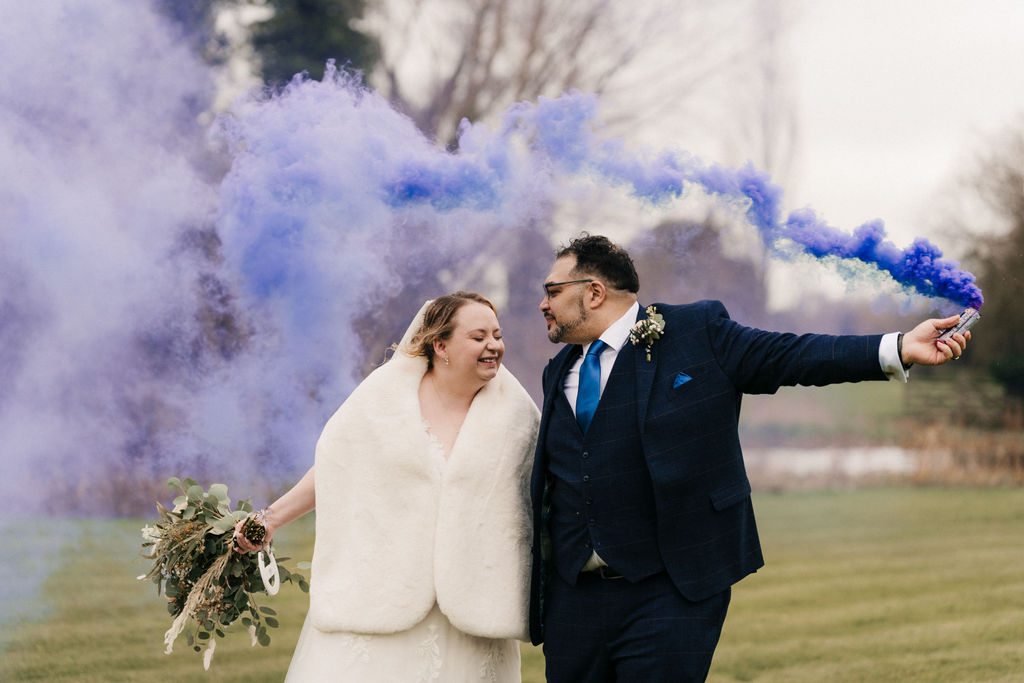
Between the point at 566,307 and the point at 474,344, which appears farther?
the point at 474,344

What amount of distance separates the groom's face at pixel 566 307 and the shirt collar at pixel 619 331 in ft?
0.24

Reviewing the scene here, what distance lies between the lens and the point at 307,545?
9.44 m

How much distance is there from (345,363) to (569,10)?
6.66 metres

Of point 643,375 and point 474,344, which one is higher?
point 474,344

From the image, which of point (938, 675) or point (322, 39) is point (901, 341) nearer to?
point (938, 675)

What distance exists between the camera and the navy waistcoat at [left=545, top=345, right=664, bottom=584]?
3033mm

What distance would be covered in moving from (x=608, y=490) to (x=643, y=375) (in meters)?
0.36

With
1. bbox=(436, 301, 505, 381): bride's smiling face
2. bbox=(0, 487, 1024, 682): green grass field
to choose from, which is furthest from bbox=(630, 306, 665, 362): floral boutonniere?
bbox=(0, 487, 1024, 682): green grass field

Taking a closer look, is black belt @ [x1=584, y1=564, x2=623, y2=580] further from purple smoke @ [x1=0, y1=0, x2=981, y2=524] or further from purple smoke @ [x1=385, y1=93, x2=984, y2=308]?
purple smoke @ [x1=0, y1=0, x2=981, y2=524]

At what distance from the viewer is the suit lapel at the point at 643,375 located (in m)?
3.08

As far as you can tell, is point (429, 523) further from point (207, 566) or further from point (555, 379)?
point (207, 566)

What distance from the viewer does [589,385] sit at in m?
3.23

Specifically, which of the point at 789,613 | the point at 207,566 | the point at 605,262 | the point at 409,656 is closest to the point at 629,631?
the point at 409,656

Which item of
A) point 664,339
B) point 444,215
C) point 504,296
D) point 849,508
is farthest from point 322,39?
point 664,339
